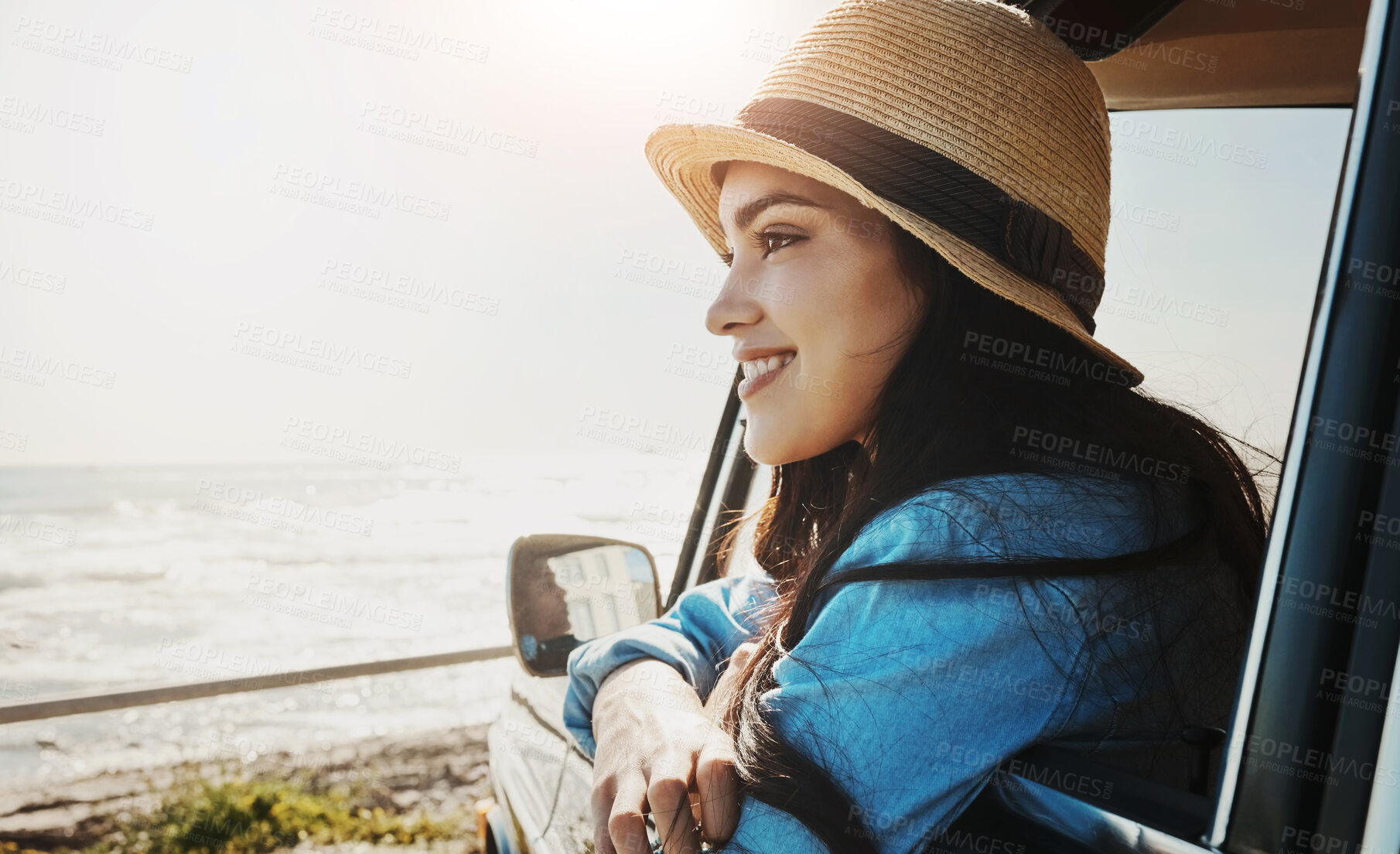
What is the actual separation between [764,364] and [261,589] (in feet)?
95.2

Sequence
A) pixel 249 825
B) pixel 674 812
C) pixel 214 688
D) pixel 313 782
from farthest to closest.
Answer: pixel 313 782 → pixel 249 825 → pixel 214 688 → pixel 674 812

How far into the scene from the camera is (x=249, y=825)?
646 cm

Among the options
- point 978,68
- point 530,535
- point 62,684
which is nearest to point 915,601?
point 978,68

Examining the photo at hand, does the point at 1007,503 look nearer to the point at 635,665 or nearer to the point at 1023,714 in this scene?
the point at 1023,714

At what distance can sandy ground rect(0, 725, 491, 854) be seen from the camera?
918 centimetres

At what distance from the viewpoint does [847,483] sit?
6.26ft

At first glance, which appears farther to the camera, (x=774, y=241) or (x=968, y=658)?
(x=774, y=241)

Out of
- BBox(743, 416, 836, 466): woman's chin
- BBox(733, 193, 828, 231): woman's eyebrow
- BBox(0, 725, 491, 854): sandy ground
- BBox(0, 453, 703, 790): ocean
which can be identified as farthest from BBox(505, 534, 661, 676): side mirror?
BBox(0, 725, 491, 854): sandy ground

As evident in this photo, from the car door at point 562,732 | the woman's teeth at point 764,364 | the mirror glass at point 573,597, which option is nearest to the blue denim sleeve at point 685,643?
the car door at point 562,732

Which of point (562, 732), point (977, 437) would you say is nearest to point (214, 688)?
point (562, 732)

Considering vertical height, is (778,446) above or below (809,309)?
below

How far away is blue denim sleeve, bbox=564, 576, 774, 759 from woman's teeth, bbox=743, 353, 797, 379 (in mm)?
450

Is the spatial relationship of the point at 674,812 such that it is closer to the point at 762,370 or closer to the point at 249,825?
the point at 762,370

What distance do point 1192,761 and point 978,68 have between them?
1052 mm
